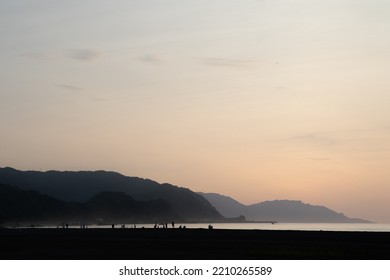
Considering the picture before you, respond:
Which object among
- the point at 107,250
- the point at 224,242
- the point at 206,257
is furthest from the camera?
the point at 224,242

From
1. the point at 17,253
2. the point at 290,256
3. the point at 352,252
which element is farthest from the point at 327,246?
the point at 17,253

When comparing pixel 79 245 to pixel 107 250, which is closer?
pixel 107 250

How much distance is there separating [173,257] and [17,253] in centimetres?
1561

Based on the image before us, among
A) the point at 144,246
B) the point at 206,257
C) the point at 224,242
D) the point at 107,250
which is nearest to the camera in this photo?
the point at 206,257

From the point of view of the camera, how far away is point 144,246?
86.2 metres

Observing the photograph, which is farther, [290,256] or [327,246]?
[327,246]

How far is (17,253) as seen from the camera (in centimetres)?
7444

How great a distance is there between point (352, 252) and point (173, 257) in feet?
65.7
